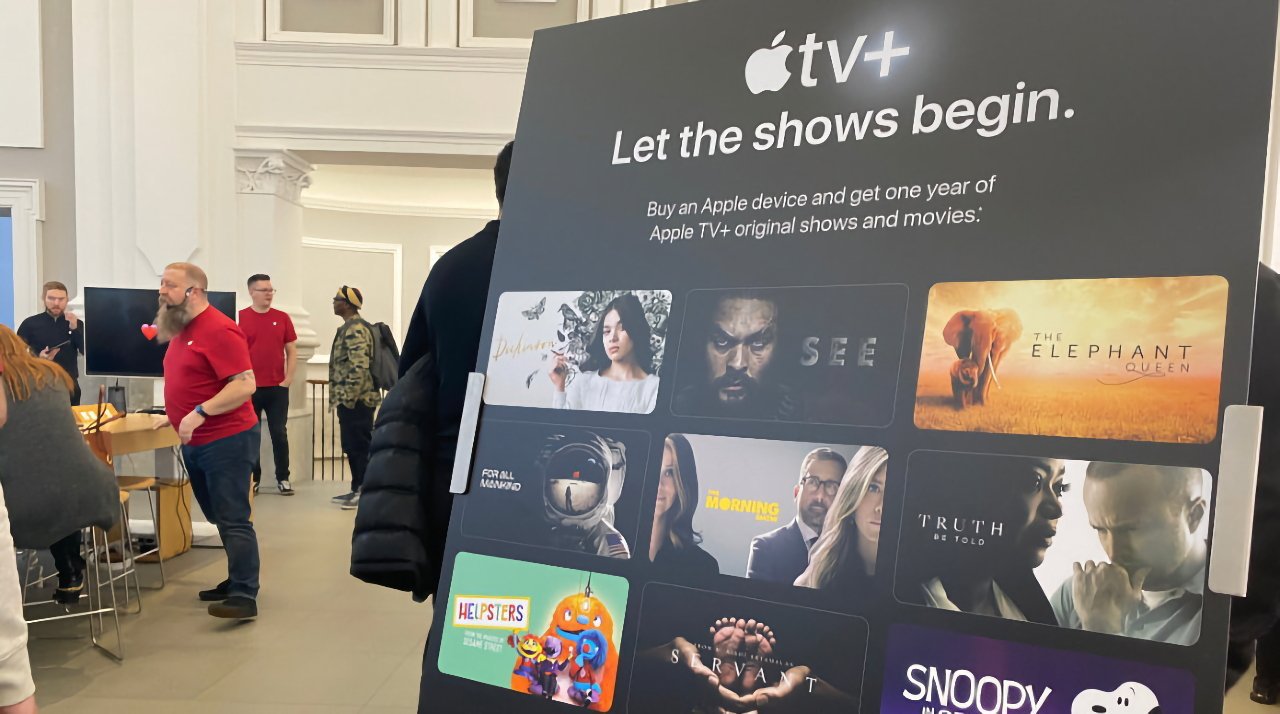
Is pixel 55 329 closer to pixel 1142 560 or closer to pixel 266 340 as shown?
pixel 266 340

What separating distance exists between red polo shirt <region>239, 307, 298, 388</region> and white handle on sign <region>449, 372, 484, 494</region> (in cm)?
504

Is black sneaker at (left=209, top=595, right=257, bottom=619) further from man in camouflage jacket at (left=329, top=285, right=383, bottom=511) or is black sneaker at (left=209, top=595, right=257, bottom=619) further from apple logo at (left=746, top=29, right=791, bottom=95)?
apple logo at (left=746, top=29, right=791, bottom=95)

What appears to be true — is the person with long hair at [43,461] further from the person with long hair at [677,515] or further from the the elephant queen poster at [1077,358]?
the the elephant queen poster at [1077,358]

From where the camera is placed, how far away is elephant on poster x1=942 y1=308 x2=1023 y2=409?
106cm

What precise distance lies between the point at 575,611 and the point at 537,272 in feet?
1.81

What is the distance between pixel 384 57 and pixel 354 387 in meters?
2.58

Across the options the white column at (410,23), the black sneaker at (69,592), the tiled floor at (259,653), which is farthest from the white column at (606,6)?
the black sneaker at (69,592)

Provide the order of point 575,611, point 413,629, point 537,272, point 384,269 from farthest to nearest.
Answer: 1. point 384,269
2. point 413,629
3. point 537,272
4. point 575,611

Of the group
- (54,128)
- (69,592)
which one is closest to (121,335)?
(69,592)

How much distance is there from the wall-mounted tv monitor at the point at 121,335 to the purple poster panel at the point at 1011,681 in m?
4.27

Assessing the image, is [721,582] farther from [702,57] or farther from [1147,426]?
[702,57]

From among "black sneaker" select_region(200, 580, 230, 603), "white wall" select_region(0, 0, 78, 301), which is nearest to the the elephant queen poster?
"black sneaker" select_region(200, 580, 230, 603)

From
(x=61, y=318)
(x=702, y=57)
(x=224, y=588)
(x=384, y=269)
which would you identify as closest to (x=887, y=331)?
(x=702, y=57)

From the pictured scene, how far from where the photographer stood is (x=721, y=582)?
1169 mm
